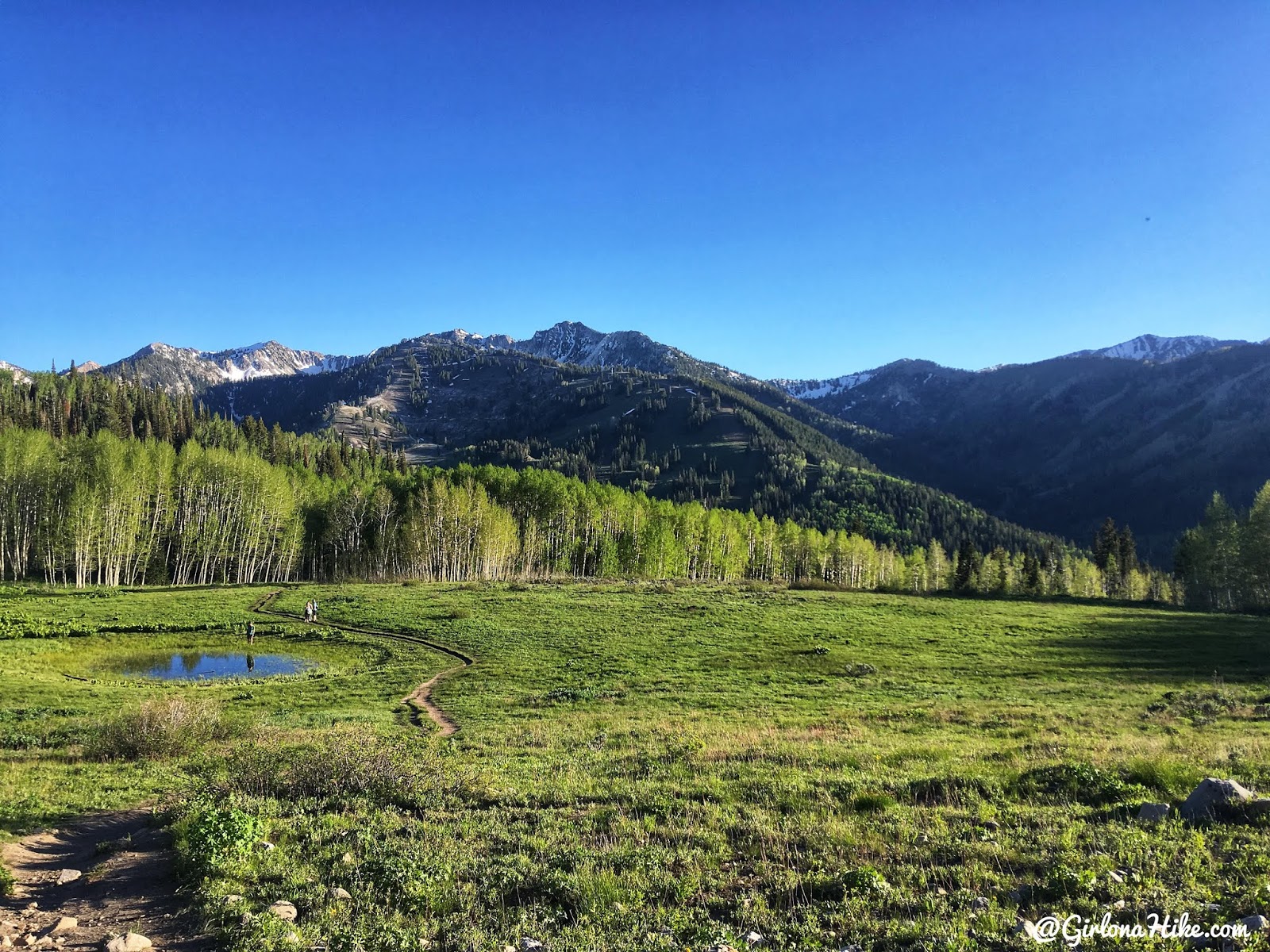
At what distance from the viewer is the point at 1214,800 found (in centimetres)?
1106

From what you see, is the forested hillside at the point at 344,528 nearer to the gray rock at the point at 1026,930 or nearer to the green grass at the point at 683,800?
the green grass at the point at 683,800

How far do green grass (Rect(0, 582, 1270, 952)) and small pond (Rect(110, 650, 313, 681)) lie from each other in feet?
12.4

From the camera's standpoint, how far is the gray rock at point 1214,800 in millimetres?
10859

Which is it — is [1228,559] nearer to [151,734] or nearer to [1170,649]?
[1170,649]

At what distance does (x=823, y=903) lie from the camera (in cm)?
877

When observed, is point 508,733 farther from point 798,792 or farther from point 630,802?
Answer: point 798,792

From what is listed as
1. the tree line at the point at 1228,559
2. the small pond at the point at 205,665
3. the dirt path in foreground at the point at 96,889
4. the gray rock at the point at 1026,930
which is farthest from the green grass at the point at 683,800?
the tree line at the point at 1228,559

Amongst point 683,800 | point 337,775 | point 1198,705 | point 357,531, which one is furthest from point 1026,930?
point 357,531

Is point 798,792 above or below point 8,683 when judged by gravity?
above

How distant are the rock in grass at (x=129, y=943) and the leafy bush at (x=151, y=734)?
1481 centimetres

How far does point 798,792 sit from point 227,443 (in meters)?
180

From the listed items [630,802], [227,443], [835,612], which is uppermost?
[227,443]

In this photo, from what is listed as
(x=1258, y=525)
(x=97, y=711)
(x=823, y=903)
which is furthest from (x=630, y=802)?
(x=1258, y=525)

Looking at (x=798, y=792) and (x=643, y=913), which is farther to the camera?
(x=798, y=792)
